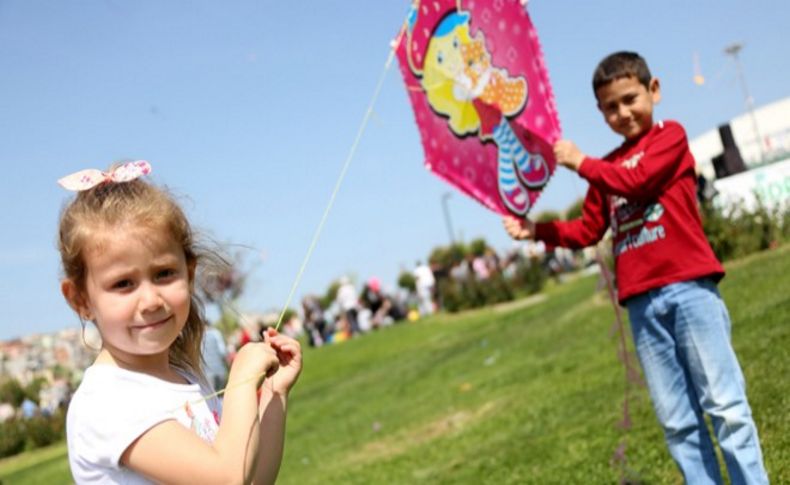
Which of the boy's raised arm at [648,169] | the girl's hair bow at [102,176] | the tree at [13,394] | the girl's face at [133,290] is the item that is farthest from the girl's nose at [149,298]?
the tree at [13,394]

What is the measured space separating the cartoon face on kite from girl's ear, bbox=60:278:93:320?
247 centimetres

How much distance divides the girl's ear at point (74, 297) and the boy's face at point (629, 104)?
2.27 meters

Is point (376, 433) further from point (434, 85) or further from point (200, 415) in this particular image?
point (200, 415)

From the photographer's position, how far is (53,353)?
45.0 m

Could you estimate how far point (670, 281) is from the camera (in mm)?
3396

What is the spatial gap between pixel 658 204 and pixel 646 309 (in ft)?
1.32

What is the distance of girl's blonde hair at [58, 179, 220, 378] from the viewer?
207cm

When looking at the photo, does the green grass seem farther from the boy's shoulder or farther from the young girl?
the young girl

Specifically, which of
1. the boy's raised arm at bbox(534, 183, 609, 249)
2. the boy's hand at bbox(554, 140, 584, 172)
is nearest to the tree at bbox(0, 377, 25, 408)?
the boy's raised arm at bbox(534, 183, 609, 249)

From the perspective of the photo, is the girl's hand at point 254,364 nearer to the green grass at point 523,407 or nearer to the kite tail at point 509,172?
the kite tail at point 509,172

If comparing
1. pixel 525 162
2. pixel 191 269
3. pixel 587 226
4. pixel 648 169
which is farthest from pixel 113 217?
pixel 525 162

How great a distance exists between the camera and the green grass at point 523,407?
505cm

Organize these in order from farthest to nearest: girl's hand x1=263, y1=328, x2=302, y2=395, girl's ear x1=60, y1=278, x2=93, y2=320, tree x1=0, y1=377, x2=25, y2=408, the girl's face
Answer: tree x1=0, y1=377, x2=25, y2=408, girl's hand x1=263, y1=328, x2=302, y2=395, girl's ear x1=60, y1=278, x2=93, y2=320, the girl's face

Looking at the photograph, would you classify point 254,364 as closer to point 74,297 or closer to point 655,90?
point 74,297
